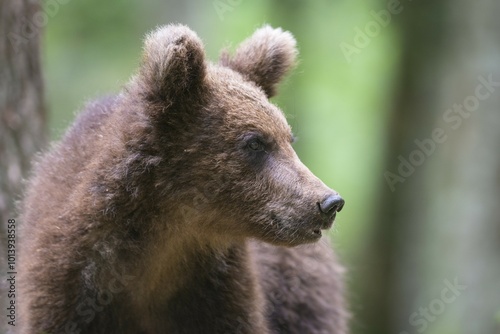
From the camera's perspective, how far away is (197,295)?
6398 millimetres

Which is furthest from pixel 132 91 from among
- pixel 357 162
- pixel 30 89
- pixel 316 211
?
pixel 357 162

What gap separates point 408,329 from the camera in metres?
13.6

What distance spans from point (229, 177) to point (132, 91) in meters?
1.04

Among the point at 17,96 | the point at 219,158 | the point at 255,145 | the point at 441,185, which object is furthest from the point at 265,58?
the point at 441,185

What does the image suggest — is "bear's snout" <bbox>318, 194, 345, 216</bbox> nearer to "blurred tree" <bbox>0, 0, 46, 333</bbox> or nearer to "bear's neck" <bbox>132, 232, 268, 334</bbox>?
"bear's neck" <bbox>132, 232, 268, 334</bbox>

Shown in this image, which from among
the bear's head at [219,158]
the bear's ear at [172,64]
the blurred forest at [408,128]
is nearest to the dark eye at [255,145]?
the bear's head at [219,158]

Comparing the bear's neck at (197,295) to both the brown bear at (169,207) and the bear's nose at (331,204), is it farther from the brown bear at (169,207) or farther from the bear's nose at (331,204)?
the bear's nose at (331,204)

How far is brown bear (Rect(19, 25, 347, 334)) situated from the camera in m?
5.90

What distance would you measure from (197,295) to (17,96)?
3.16m

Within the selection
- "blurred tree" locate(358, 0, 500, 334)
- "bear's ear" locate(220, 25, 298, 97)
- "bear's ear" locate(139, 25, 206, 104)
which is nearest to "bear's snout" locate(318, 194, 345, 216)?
"bear's ear" locate(139, 25, 206, 104)

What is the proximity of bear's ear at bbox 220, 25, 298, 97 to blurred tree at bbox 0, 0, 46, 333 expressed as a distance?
240 centimetres

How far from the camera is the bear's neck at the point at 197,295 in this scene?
249 inches

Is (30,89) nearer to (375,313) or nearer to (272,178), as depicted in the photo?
(272,178)

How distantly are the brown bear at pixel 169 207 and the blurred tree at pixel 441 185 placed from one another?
6.11m
